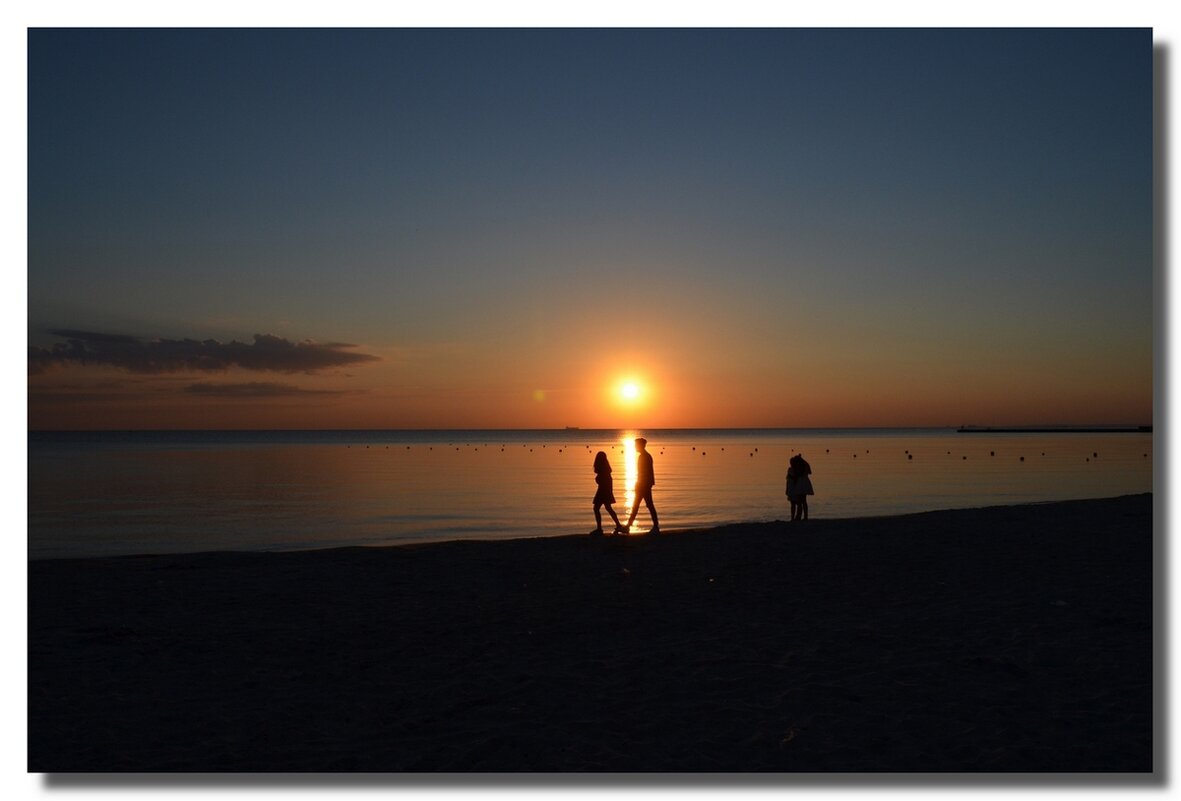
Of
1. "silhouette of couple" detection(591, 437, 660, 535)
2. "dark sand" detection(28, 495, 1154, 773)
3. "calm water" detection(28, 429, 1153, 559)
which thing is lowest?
"calm water" detection(28, 429, 1153, 559)

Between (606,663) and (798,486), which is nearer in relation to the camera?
(606,663)

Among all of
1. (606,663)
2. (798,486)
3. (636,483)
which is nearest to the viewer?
(606,663)

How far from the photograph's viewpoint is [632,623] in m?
11.4

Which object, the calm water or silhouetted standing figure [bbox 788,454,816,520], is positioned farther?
the calm water

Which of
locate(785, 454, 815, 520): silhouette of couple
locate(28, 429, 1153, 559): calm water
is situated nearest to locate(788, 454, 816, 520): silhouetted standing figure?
locate(785, 454, 815, 520): silhouette of couple

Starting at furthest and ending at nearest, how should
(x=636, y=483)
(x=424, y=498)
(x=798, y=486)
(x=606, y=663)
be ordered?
(x=424, y=498) → (x=798, y=486) → (x=636, y=483) → (x=606, y=663)

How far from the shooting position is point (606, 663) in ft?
30.7

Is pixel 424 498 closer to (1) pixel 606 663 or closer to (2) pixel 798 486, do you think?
(2) pixel 798 486

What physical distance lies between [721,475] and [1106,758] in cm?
5136

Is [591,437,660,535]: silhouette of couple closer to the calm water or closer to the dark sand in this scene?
the dark sand

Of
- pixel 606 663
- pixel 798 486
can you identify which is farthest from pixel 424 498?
pixel 606 663

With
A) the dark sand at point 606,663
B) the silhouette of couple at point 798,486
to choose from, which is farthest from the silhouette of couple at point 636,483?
the silhouette of couple at point 798,486

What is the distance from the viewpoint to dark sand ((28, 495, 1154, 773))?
6.92 metres

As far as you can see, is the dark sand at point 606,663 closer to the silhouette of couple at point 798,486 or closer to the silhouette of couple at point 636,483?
the silhouette of couple at point 636,483
